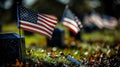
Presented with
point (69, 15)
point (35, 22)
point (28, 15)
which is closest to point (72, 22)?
point (69, 15)

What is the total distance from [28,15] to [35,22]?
17.1 inches

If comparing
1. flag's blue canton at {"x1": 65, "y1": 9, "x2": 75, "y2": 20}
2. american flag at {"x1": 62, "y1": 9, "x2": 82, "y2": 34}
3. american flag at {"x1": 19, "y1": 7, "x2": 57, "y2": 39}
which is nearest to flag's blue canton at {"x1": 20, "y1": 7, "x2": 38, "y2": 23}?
american flag at {"x1": 19, "y1": 7, "x2": 57, "y2": 39}

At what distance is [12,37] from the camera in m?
11.9

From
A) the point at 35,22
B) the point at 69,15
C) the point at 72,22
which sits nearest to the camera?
the point at 35,22

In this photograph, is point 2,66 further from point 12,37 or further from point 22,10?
point 22,10

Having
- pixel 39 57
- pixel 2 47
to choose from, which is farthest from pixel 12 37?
pixel 39 57

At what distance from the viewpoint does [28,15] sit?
12578mm

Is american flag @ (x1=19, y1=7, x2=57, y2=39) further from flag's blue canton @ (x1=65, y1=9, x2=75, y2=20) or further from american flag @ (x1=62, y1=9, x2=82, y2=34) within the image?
flag's blue canton @ (x1=65, y1=9, x2=75, y2=20)

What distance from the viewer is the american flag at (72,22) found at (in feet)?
52.3

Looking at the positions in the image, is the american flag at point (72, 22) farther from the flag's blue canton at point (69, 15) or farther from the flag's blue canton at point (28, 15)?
the flag's blue canton at point (28, 15)

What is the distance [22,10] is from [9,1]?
37.7m

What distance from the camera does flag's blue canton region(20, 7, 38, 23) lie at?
41.0 ft

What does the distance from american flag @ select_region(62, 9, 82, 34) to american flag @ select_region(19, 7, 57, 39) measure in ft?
8.51

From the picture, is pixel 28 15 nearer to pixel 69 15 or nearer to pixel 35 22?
pixel 35 22
